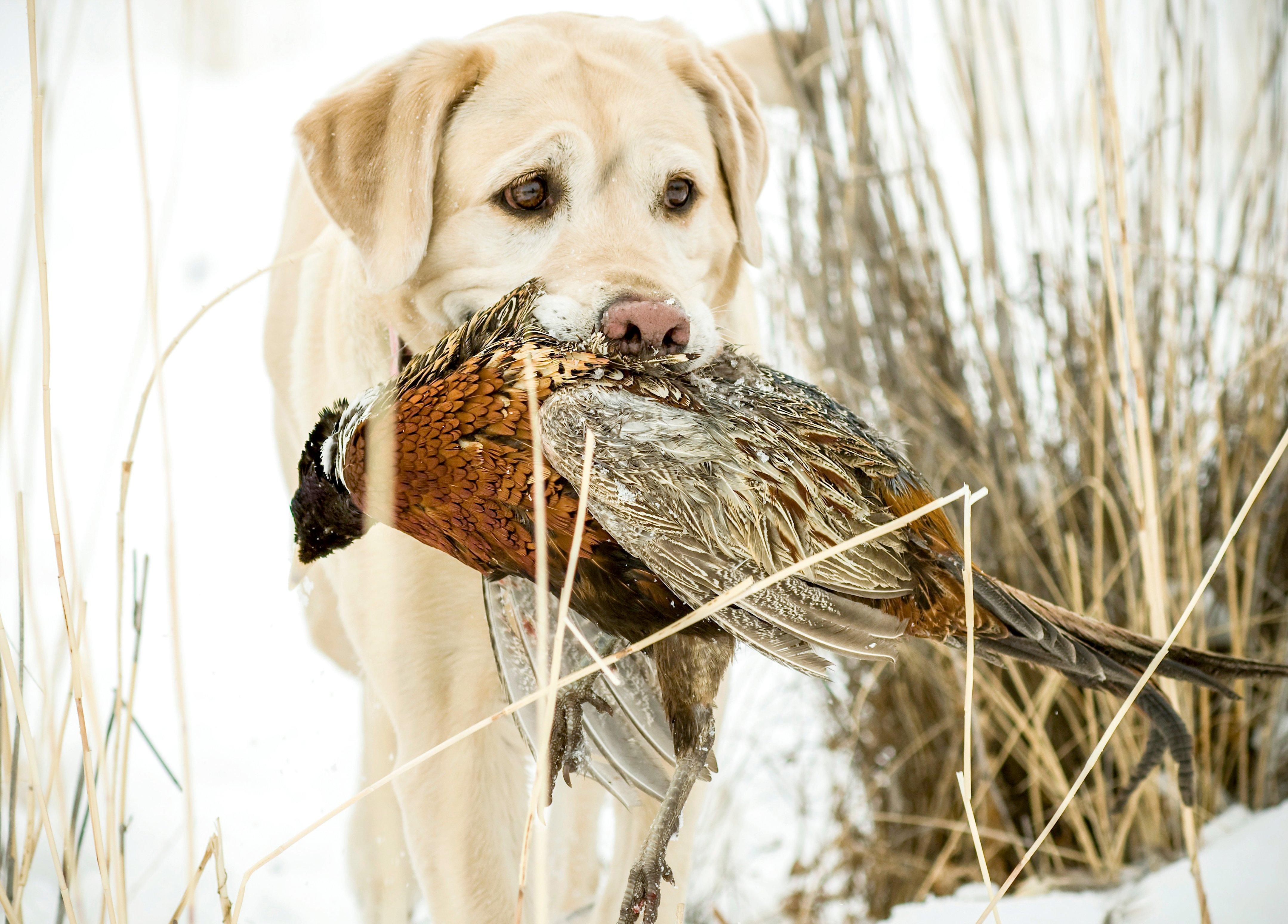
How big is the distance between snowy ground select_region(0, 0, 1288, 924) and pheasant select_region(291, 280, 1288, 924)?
0.63 meters

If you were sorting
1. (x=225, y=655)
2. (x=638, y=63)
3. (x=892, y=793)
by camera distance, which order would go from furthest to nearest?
(x=892, y=793) → (x=225, y=655) → (x=638, y=63)

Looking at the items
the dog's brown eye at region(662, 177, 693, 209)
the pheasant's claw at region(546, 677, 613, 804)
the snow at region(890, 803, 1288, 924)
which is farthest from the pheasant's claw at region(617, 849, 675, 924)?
the snow at region(890, 803, 1288, 924)

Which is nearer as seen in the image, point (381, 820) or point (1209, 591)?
point (381, 820)

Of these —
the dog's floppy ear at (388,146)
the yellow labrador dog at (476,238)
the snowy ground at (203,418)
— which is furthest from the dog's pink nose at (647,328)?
the snowy ground at (203,418)

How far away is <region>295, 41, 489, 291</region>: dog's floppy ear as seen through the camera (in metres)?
1.54

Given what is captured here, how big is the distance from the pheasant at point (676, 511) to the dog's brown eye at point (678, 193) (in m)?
0.51

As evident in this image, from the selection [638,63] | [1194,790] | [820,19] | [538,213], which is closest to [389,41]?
[638,63]

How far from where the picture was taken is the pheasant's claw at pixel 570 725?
1221 millimetres

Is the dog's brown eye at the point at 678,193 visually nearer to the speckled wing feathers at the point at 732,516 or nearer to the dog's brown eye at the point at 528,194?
the dog's brown eye at the point at 528,194

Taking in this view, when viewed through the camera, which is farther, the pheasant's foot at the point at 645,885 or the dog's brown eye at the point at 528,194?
the dog's brown eye at the point at 528,194

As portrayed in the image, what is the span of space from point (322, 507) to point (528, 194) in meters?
0.65

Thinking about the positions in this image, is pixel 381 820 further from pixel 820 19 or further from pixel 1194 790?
pixel 820 19

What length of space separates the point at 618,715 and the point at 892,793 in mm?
1624

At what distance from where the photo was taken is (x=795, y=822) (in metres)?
2.93
